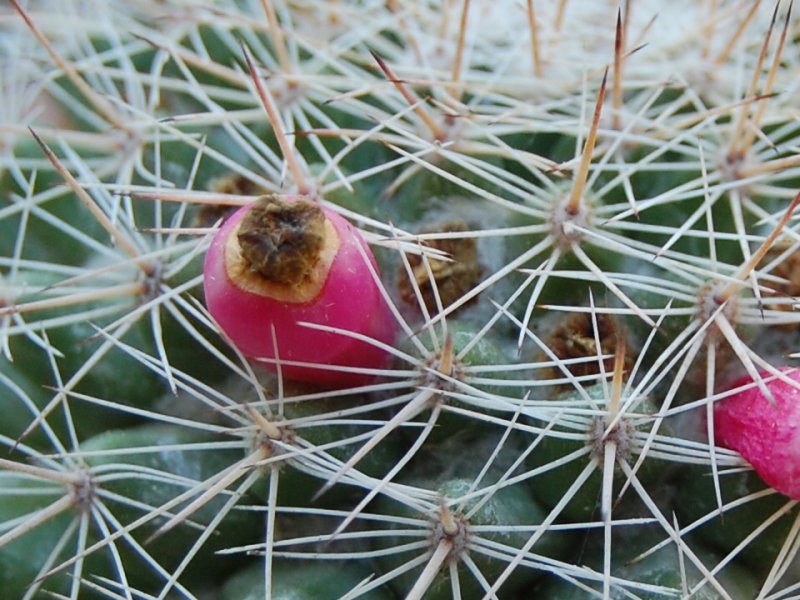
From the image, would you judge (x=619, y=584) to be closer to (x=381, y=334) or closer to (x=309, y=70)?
(x=381, y=334)

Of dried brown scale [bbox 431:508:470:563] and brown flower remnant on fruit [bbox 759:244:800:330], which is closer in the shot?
dried brown scale [bbox 431:508:470:563]

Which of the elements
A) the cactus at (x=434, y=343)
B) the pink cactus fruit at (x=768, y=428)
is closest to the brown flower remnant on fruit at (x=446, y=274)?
the cactus at (x=434, y=343)

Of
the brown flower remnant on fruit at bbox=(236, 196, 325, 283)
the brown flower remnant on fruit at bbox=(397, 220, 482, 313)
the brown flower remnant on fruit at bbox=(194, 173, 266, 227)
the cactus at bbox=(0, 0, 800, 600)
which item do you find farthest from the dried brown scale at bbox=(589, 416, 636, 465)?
the brown flower remnant on fruit at bbox=(194, 173, 266, 227)

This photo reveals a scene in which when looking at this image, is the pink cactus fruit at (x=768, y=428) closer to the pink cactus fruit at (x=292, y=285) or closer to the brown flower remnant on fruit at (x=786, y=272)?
the brown flower remnant on fruit at (x=786, y=272)

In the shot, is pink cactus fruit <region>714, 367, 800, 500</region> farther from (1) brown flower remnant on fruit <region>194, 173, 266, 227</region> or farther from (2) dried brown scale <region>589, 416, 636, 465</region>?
(1) brown flower remnant on fruit <region>194, 173, 266, 227</region>

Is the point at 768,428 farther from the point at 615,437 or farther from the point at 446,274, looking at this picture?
the point at 446,274
